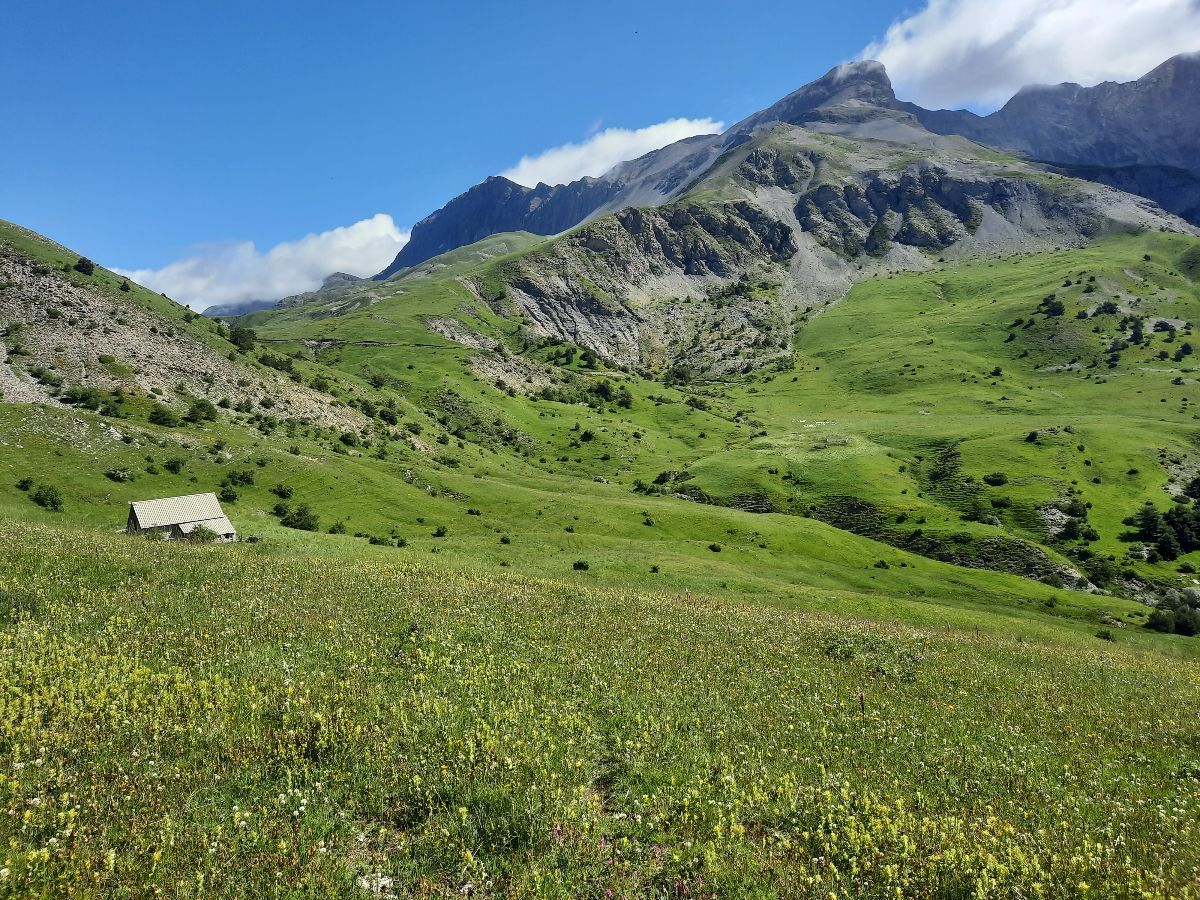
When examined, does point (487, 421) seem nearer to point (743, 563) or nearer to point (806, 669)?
point (743, 563)

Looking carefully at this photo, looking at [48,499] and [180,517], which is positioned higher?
[48,499]

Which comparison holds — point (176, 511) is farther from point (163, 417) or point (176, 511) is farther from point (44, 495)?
point (163, 417)

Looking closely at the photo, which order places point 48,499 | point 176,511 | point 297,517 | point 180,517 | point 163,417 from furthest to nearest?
point 163,417
point 297,517
point 48,499
point 176,511
point 180,517

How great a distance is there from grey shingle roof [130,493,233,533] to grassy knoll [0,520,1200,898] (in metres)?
33.6

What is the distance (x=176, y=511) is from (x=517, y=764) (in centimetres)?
5381

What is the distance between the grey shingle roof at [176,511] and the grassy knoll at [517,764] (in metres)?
33.6

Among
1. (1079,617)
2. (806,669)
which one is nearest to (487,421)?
(1079,617)

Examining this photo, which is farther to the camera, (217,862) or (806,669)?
(806,669)

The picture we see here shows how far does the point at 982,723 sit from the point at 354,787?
15.4 metres

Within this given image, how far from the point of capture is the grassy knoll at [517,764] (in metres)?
7.64

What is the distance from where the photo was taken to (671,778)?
10.4m

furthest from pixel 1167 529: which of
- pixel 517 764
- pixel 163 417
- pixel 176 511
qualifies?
pixel 163 417

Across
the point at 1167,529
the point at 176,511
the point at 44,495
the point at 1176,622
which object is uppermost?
the point at 44,495

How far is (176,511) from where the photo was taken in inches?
1994
